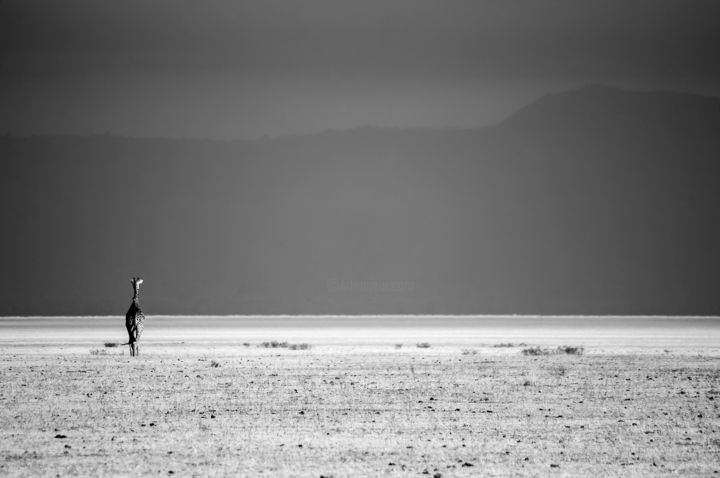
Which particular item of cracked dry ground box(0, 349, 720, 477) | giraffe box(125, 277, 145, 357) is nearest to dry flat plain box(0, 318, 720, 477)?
cracked dry ground box(0, 349, 720, 477)

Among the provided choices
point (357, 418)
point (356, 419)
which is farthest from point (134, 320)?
point (356, 419)

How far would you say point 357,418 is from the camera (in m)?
20.7

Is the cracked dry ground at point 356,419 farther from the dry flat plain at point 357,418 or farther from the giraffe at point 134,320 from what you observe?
the giraffe at point 134,320

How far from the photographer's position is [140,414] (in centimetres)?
2133

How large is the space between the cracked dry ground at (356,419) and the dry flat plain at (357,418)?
1.5 inches

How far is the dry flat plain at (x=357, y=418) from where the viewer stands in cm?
1552

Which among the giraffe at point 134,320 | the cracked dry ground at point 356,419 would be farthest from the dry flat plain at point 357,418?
the giraffe at point 134,320

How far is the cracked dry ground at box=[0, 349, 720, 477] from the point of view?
15531mm

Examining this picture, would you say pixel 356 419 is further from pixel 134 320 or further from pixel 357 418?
pixel 134 320

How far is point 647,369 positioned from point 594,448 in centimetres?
1705

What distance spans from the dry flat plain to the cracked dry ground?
38 millimetres

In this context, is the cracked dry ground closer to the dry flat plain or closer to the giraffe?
the dry flat plain

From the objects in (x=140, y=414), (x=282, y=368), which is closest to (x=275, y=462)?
(x=140, y=414)

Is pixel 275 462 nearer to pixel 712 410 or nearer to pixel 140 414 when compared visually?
pixel 140 414
